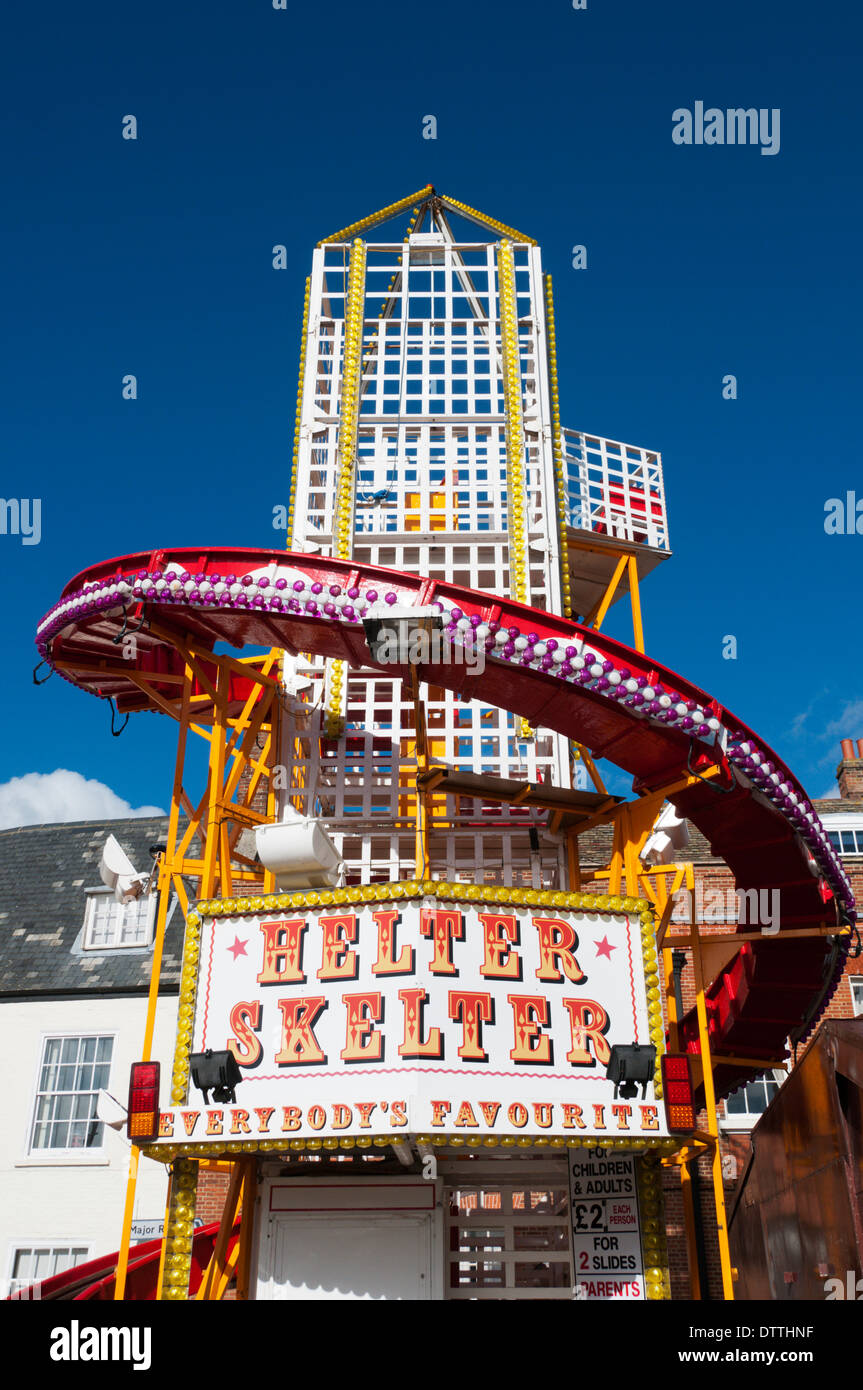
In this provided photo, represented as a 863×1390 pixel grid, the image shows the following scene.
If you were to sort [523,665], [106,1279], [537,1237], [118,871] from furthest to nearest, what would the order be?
[537,1237] < [118,871] < [106,1279] < [523,665]

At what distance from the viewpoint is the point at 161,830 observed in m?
24.6

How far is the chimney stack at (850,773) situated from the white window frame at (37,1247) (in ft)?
62.6

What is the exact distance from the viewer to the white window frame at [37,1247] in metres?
18.5

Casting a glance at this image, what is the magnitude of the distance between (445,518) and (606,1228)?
974cm

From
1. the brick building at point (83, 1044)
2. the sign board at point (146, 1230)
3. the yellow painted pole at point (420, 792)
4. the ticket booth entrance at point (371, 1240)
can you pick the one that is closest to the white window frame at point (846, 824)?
the brick building at point (83, 1044)

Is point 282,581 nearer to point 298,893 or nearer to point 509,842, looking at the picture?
point 298,893

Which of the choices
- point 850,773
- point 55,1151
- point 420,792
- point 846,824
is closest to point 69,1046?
point 55,1151

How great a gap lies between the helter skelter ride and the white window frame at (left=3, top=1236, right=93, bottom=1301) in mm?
2044

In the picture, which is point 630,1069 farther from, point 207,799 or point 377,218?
point 377,218

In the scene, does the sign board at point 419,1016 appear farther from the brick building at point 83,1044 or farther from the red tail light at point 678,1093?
the brick building at point 83,1044

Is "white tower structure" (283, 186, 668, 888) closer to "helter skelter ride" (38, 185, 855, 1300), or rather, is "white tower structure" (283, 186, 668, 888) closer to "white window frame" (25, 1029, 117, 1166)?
"helter skelter ride" (38, 185, 855, 1300)

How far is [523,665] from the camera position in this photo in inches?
487
